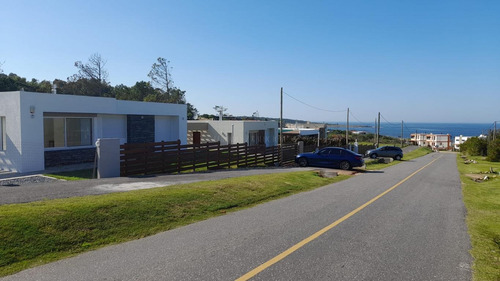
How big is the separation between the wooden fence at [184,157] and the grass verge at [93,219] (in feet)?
17.0

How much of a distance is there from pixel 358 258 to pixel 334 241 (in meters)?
0.88

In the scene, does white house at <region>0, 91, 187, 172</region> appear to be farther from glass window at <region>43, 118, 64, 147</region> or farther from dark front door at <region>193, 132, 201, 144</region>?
dark front door at <region>193, 132, 201, 144</region>

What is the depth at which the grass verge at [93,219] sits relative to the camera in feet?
18.5

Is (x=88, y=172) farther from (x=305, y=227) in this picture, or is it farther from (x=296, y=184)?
(x=305, y=227)

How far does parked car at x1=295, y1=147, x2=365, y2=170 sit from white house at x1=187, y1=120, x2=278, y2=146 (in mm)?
11002

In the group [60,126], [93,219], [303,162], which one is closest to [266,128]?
[303,162]

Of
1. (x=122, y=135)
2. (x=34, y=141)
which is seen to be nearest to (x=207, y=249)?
(x=34, y=141)

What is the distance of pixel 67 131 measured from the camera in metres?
19.2

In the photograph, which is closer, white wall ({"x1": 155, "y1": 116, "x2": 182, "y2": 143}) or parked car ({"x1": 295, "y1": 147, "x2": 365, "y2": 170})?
parked car ({"x1": 295, "y1": 147, "x2": 365, "y2": 170})

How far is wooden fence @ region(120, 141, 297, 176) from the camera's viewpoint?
14787 mm

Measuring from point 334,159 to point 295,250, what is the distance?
17.6 m

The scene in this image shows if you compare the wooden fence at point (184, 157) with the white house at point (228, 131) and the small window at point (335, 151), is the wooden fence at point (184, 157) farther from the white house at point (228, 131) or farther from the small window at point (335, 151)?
the white house at point (228, 131)

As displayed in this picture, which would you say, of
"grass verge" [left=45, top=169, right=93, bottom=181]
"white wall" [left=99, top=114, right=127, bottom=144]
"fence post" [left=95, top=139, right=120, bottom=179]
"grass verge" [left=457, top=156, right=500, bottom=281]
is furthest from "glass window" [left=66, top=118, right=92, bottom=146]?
"grass verge" [left=457, top=156, right=500, bottom=281]

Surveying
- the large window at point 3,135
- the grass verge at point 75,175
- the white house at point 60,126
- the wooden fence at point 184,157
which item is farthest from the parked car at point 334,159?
the large window at point 3,135
